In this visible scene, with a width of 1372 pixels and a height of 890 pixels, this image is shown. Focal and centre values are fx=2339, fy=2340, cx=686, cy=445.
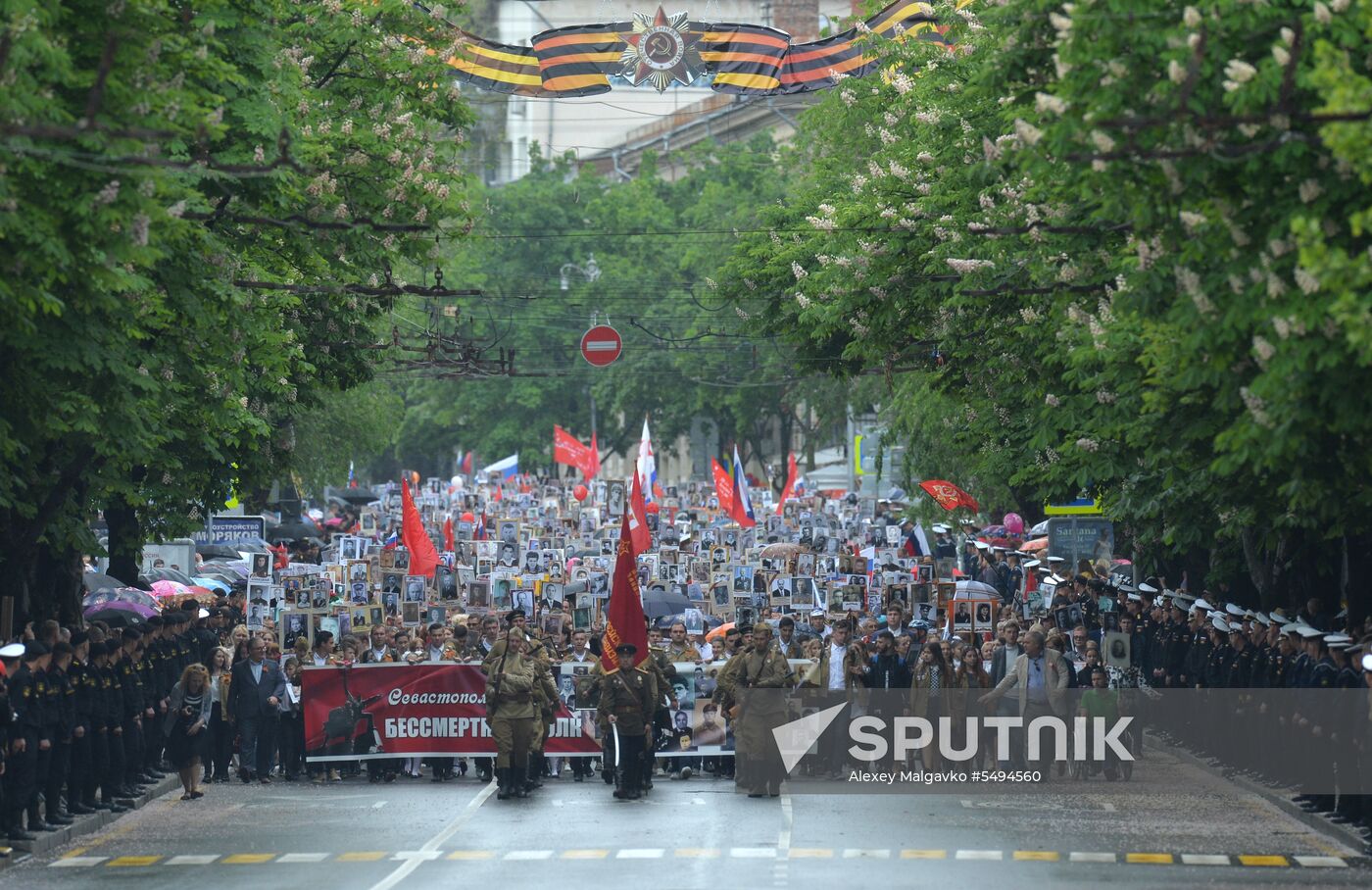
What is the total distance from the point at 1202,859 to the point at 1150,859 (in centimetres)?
42

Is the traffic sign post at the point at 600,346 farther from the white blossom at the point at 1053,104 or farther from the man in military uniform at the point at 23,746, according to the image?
the white blossom at the point at 1053,104

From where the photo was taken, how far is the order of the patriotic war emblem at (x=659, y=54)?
3972 cm

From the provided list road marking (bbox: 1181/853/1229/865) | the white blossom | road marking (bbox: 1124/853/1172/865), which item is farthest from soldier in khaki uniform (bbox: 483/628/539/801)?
the white blossom

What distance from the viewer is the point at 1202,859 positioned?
18.0m

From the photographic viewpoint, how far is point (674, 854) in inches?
716

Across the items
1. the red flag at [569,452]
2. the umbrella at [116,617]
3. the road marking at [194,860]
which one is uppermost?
the red flag at [569,452]

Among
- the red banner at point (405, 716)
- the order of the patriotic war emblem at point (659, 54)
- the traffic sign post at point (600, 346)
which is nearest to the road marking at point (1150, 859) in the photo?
the red banner at point (405, 716)

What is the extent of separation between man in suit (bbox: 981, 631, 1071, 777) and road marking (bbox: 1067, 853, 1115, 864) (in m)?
6.06

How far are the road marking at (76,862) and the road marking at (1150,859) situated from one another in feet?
26.5

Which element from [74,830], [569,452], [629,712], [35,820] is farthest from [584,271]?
[35,820]

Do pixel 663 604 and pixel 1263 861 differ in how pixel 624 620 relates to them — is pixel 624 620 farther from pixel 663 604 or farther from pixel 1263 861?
pixel 663 604

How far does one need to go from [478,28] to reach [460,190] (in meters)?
99.5

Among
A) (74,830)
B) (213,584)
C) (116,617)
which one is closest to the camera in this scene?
(74,830)

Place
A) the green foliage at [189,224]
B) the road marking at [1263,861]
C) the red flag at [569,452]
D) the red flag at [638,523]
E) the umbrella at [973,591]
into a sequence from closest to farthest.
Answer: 1. the green foliage at [189,224]
2. the road marking at [1263,861]
3. the umbrella at [973,591]
4. the red flag at [638,523]
5. the red flag at [569,452]
